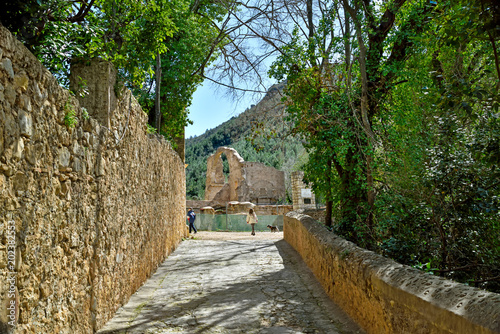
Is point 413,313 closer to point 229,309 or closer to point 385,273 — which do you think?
point 385,273

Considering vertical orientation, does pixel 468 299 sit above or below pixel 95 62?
below

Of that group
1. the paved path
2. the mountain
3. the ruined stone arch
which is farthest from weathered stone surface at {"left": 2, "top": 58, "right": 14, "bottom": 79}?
the ruined stone arch

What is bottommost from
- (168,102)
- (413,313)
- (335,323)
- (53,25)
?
(335,323)

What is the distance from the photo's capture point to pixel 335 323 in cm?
441

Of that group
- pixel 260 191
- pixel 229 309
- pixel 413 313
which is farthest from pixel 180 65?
pixel 260 191

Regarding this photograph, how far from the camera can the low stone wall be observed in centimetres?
229

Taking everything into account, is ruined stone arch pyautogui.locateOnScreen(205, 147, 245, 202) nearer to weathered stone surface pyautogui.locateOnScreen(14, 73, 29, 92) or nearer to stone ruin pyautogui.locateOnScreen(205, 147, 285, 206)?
stone ruin pyautogui.locateOnScreen(205, 147, 285, 206)

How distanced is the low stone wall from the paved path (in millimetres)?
301

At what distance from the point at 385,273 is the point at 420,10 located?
582 cm

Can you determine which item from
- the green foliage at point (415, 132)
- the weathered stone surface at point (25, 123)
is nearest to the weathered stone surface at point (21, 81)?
the weathered stone surface at point (25, 123)

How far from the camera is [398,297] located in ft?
10.2

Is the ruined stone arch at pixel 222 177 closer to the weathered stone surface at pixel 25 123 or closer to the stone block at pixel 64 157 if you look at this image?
the stone block at pixel 64 157

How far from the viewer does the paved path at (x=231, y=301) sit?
14.2 feet

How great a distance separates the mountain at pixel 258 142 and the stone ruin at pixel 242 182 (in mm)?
1855
